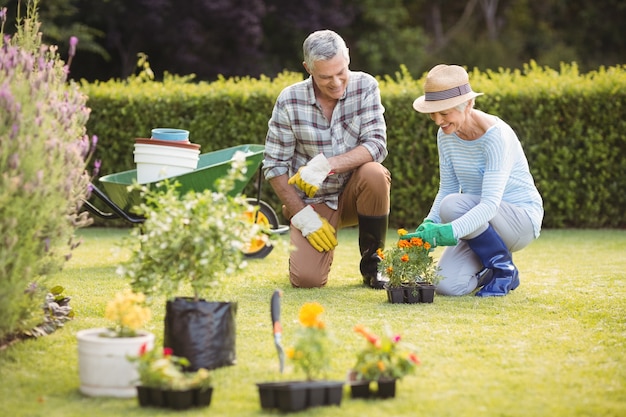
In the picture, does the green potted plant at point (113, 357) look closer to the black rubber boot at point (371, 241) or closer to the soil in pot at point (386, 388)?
the soil in pot at point (386, 388)

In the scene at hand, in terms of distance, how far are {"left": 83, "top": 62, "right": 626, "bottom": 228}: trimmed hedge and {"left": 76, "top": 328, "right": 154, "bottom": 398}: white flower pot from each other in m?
5.09

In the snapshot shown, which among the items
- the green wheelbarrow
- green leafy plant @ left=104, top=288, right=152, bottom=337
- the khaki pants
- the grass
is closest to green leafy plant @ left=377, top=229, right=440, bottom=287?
the grass

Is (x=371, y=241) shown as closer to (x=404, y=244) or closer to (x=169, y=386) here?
(x=404, y=244)

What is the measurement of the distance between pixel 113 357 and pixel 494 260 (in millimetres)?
2389

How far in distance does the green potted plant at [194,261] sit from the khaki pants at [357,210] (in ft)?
5.62

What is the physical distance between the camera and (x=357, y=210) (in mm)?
4906

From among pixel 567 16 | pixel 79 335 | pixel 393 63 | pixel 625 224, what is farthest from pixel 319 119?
pixel 567 16

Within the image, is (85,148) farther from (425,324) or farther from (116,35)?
(116,35)

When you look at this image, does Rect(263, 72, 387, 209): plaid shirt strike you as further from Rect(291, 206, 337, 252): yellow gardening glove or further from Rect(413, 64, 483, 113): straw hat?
Rect(413, 64, 483, 113): straw hat

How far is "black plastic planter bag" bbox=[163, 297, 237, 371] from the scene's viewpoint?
2.98 metres

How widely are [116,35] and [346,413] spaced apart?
14766mm

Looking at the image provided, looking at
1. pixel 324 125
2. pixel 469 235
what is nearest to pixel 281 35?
pixel 324 125

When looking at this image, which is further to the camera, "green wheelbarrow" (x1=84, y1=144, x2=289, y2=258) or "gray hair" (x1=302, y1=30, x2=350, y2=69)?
"green wheelbarrow" (x1=84, y1=144, x2=289, y2=258)

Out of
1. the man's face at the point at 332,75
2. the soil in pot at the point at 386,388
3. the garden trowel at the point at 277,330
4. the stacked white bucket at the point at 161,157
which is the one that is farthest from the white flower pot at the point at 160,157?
the soil in pot at the point at 386,388
